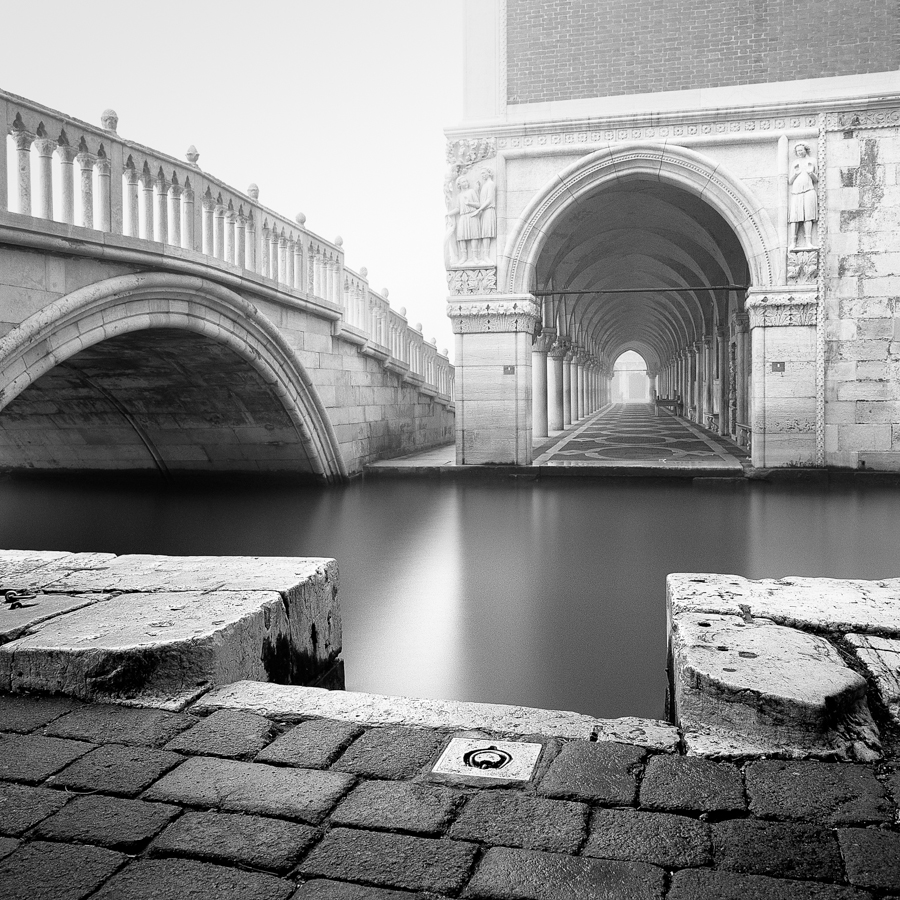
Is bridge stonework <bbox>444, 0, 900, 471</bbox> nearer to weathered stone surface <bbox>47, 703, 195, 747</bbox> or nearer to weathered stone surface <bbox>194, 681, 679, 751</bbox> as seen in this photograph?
weathered stone surface <bbox>194, 681, 679, 751</bbox>

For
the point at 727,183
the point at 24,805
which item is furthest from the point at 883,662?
the point at 727,183

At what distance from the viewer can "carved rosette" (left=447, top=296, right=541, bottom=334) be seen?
11625mm

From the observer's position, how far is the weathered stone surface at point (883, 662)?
2100 millimetres

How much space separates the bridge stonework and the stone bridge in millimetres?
1907

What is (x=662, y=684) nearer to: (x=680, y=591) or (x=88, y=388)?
(x=680, y=591)

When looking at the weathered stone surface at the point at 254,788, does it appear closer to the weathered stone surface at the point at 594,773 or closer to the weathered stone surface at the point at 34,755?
the weathered stone surface at the point at 34,755

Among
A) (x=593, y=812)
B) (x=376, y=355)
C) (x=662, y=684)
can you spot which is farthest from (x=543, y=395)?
(x=593, y=812)

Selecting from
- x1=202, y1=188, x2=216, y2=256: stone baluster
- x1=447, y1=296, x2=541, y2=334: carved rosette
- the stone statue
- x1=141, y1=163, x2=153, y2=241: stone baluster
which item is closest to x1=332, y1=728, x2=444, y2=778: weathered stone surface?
x1=141, y1=163, x2=153, y2=241: stone baluster

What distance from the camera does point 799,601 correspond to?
281cm

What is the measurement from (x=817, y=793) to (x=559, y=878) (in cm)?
61

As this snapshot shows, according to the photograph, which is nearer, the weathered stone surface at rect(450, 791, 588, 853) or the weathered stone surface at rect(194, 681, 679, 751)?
the weathered stone surface at rect(450, 791, 588, 853)

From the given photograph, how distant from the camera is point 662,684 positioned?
3.29 meters

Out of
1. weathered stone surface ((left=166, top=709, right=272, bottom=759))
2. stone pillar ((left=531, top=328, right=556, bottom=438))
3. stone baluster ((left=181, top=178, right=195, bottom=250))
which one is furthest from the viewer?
stone pillar ((left=531, top=328, right=556, bottom=438))

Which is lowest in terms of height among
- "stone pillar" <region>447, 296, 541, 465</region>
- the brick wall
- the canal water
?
the canal water
